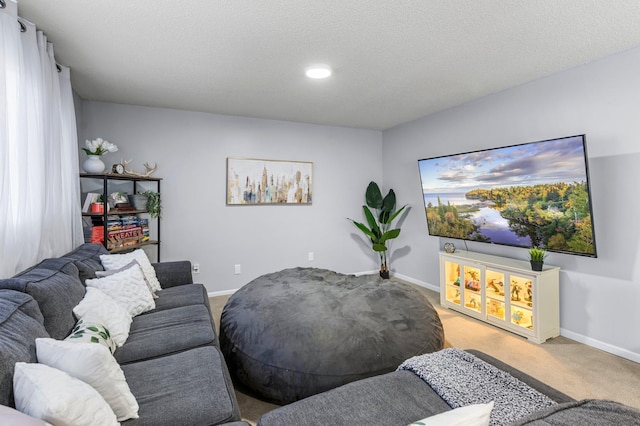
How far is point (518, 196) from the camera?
3.04 m

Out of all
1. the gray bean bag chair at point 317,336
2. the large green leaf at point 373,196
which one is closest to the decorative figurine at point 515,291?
the gray bean bag chair at point 317,336

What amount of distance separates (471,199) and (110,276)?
344 centimetres

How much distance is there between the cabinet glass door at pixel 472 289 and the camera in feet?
11.0

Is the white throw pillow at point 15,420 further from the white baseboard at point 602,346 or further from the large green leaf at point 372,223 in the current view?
the large green leaf at point 372,223

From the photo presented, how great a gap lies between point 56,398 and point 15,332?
456mm

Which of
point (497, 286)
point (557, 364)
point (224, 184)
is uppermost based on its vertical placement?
point (224, 184)

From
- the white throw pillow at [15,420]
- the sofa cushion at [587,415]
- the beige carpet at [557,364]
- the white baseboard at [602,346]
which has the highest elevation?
the white throw pillow at [15,420]

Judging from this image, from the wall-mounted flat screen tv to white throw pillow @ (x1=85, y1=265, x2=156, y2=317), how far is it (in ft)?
10.6

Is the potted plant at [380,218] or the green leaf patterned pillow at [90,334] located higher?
the potted plant at [380,218]

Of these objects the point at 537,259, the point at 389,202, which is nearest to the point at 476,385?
the point at 537,259

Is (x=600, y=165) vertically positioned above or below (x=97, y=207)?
above

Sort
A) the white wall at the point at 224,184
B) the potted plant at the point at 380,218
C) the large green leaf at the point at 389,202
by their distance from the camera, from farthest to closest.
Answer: the large green leaf at the point at 389,202 → the potted plant at the point at 380,218 → the white wall at the point at 224,184

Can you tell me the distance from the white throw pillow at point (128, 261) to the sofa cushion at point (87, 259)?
0.05 metres

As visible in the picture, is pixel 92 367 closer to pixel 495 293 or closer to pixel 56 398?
pixel 56 398
